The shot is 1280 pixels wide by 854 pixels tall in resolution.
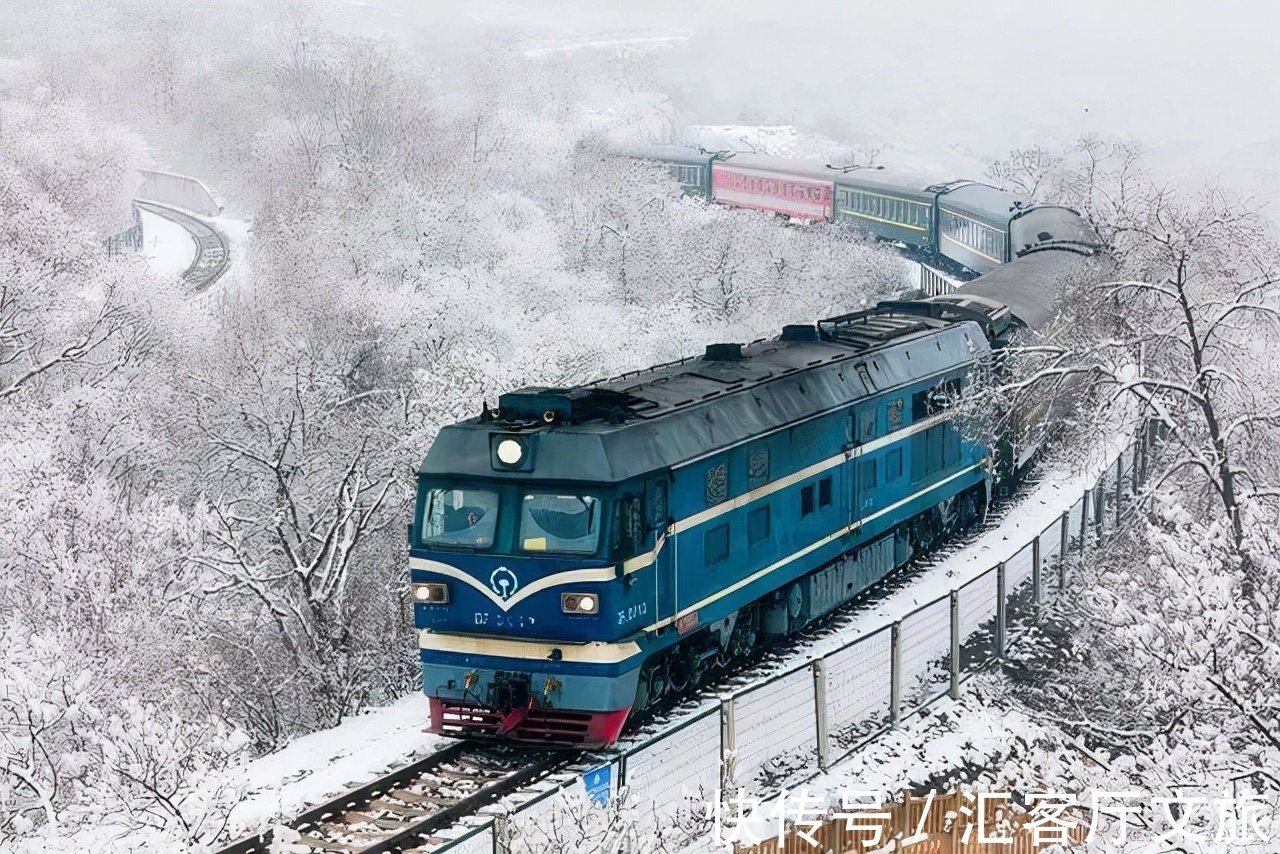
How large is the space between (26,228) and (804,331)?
32527mm

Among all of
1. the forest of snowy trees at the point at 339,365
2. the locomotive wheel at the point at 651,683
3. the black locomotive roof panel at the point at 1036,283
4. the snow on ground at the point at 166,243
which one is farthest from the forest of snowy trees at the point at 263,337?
the black locomotive roof panel at the point at 1036,283

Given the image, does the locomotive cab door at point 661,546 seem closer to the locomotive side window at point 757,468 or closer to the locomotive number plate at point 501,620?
the locomotive number plate at point 501,620

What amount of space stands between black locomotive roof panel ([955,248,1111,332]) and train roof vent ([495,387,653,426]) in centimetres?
1350

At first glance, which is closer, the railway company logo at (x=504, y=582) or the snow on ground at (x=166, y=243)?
the railway company logo at (x=504, y=582)

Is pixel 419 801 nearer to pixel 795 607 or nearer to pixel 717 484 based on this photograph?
pixel 717 484

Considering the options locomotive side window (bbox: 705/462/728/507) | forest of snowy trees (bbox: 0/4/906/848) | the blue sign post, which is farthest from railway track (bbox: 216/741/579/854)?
locomotive side window (bbox: 705/462/728/507)

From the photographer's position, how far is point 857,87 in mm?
165875

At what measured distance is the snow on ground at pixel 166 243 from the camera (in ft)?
234

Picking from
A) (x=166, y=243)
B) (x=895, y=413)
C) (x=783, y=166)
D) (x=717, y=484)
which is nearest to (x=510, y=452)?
(x=717, y=484)

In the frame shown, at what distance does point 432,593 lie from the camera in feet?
53.3

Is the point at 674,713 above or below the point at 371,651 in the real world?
above

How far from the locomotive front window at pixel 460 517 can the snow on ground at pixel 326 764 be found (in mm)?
2315

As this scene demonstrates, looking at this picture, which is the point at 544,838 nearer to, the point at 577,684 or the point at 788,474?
the point at 577,684

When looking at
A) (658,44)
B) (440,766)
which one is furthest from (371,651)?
(658,44)
